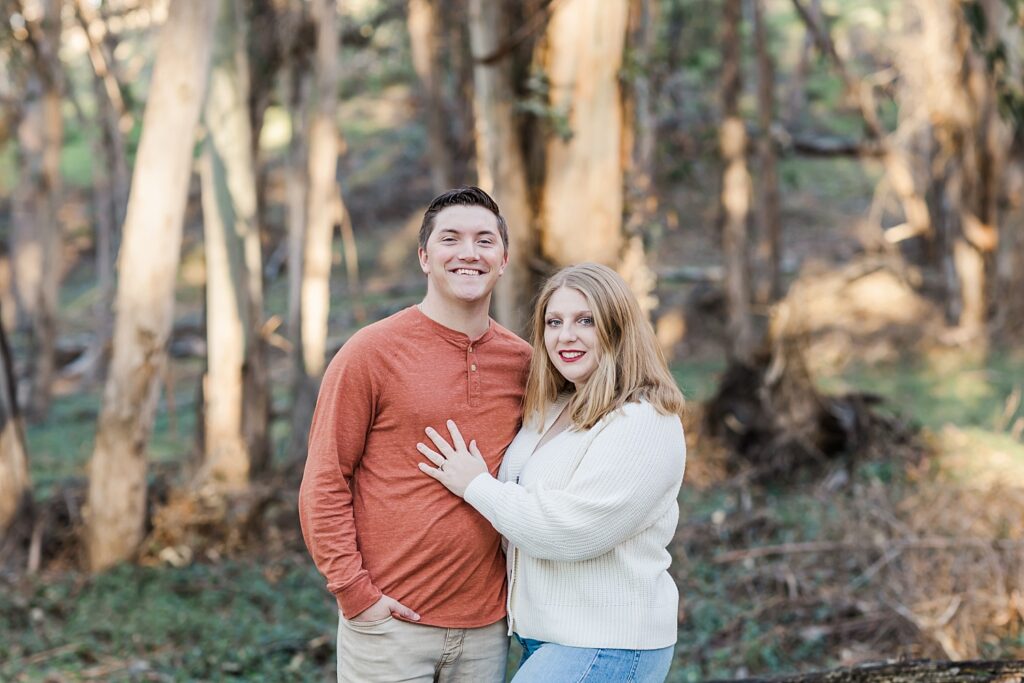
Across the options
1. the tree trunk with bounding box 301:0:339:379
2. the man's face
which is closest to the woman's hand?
the man's face

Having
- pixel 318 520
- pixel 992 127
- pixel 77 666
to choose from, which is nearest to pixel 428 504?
pixel 318 520

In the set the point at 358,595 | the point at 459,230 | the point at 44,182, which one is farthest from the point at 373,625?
the point at 44,182

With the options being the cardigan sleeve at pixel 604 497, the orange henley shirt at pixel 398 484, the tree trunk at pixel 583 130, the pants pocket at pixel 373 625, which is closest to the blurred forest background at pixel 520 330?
the tree trunk at pixel 583 130

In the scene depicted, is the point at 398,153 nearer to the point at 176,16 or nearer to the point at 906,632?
the point at 176,16

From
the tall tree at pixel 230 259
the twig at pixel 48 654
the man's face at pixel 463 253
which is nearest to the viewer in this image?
the man's face at pixel 463 253

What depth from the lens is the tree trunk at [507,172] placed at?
5.84 metres

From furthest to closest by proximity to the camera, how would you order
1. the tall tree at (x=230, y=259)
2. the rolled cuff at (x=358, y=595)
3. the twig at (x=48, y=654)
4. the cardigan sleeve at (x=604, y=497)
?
the tall tree at (x=230, y=259) < the twig at (x=48, y=654) < the rolled cuff at (x=358, y=595) < the cardigan sleeve at (x=604, y=497)

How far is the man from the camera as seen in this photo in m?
3.13

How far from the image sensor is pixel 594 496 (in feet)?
9.68

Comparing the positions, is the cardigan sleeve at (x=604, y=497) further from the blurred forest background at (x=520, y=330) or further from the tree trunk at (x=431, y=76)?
the tree trunk at (x=431, y=76)

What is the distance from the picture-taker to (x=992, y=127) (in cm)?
1678

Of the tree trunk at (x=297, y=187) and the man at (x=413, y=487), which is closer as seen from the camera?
the man at (x=413, y=487)

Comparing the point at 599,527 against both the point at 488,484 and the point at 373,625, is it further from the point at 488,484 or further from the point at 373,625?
the point at 373,625

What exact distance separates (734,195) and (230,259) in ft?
29.1
